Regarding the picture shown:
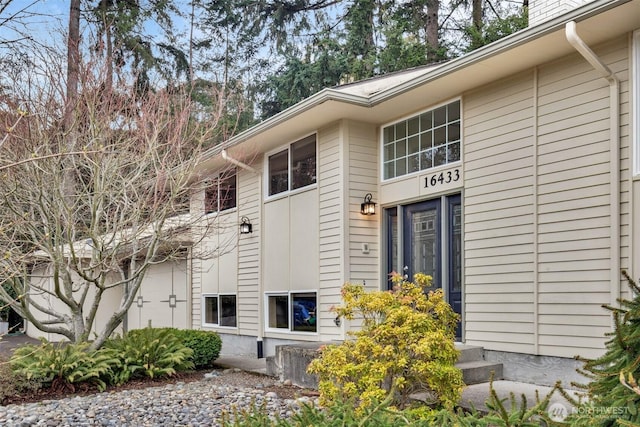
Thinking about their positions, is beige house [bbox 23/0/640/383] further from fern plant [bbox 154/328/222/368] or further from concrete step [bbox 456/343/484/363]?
fern plant [bbox 154/328/222/368]

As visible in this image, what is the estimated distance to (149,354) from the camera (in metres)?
7.76

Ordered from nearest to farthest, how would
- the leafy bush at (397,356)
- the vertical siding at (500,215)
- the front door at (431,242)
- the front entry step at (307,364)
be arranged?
the leafy bush at (397,356), the front entry step at (307,364), the vertical siding at (500,215), the front door at (431,242)

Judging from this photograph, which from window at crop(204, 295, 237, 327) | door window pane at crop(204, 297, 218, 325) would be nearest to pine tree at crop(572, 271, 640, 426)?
window at crop(204, 295, 237, 327)

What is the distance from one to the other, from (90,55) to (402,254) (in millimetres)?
5255

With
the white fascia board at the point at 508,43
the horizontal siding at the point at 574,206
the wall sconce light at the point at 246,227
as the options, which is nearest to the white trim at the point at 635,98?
the horizontal siding at the point at 574,206

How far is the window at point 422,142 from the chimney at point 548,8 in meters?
1.38

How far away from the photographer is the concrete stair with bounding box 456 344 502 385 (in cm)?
612

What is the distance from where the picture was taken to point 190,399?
615cm

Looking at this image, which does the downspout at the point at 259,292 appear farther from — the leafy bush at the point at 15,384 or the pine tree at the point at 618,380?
the pine tree at the point at 618,380

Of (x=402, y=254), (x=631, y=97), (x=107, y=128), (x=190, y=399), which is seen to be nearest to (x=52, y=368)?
(x=190, y=399)

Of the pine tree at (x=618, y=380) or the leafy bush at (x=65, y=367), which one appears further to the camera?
the leafy bush at (x=65, y=367)

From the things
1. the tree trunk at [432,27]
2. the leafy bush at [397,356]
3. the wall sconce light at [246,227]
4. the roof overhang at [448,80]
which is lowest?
the leafy bush at [397,356]

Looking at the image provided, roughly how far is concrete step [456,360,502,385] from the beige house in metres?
0.15

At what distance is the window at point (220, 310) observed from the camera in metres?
11.0
